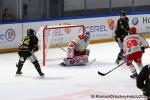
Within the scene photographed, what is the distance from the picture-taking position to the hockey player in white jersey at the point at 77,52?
11.5m

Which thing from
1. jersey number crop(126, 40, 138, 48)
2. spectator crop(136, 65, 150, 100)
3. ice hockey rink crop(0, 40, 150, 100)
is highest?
jersey number crop(126, 40, 138, 48)

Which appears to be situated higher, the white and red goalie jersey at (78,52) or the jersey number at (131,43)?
the jersey number at (131,43)

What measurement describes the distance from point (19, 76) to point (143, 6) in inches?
379

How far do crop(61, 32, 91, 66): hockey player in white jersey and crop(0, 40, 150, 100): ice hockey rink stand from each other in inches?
8.1

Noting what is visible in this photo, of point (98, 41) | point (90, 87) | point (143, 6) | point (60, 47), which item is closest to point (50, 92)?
point (90, 87)

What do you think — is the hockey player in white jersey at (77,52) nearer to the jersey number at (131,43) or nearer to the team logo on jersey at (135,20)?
the jersey number at (131,43)

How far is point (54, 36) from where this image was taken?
12961mm

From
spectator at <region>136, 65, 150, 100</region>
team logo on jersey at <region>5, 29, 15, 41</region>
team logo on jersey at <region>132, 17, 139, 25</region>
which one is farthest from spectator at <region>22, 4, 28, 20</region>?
spectator at <region>136, 65, 150, 100</region>

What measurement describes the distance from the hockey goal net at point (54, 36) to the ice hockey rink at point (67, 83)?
0.53 ft

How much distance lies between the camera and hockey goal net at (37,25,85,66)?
11.9m

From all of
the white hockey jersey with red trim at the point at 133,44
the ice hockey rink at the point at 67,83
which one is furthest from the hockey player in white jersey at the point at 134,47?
the ice hockey rink at the point at 67,83

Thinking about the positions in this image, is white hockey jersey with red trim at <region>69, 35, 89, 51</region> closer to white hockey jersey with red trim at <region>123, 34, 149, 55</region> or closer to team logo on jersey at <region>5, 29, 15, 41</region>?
white hockey jersey with red trim at <region>123, 34, 149, 55</region>

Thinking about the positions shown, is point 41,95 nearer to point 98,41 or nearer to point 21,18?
point 21,18

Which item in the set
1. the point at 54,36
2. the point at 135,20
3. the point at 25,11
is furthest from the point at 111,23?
the point at 54,36
